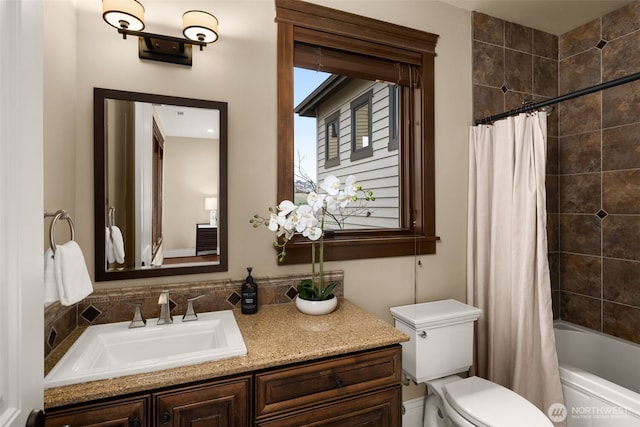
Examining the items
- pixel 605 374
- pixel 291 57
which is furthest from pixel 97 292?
pixel 605 374

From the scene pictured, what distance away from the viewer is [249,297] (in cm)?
157

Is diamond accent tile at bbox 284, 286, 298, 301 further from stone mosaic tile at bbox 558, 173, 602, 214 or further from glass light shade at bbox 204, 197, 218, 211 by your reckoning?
stone mosaic tile at bbox 558, 173, 602, 214

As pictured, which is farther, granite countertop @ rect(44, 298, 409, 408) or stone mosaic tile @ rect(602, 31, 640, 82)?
stone mosaic tile @ rect(602, 31, 640, 82)

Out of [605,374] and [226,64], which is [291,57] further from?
[605,374]

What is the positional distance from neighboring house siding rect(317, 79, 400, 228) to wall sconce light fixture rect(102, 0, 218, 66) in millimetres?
921

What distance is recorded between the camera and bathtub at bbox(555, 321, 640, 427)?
1542 millimetres

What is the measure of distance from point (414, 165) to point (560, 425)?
1.60 meters

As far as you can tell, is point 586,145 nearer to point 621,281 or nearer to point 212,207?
point 621,281

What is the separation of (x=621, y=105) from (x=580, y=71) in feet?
1.39

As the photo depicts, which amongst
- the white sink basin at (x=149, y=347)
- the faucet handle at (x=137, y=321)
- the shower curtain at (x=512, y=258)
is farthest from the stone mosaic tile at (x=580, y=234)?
the faucet handle at (x=137, y=321)

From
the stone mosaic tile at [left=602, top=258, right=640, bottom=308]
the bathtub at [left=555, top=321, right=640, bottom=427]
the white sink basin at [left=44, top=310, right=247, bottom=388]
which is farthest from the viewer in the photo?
the stone mosaic tile at [left=602, top=258, right=640, bottom=308]

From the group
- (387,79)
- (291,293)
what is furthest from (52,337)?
(387,79)

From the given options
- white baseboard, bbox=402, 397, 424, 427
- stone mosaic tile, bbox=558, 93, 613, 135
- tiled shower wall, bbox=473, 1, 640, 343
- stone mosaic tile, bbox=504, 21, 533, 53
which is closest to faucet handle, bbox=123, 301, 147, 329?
white baseboard, bbox=402, 397, 424, 427

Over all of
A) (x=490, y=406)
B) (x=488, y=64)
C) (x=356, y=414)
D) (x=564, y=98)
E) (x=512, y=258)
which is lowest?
(x=490, y=406)
